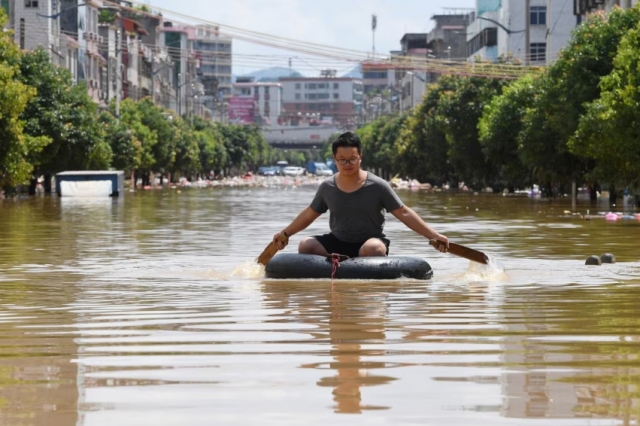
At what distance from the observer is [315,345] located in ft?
36.4

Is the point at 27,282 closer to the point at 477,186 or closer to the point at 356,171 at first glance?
the point at 356,171

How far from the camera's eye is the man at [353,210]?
17594 mm

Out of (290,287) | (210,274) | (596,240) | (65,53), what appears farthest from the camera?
(65,53)

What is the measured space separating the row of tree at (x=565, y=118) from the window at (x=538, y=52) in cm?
2137

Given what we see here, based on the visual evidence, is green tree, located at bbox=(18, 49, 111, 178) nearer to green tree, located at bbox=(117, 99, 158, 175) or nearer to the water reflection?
green tree, located at bbox=(117, 99, 158, 175)

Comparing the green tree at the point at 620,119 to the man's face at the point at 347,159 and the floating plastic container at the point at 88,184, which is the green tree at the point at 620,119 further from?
the man's face at the point at 347,159

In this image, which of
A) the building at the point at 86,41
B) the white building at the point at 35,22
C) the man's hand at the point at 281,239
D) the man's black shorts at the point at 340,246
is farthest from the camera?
the building at the point at 86,41

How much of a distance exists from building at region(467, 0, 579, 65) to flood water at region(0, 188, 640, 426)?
82293 millimetres

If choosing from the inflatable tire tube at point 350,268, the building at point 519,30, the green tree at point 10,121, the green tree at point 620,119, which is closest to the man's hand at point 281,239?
the inflatable tire tube at point 350,268

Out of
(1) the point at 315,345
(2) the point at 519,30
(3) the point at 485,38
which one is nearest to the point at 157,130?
(2) the point at 519,30

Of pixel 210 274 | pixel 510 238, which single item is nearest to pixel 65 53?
pixel 510 238

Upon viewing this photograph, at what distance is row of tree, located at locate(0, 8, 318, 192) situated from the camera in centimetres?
6412

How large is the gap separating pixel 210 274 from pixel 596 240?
12234mm

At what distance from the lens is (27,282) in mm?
19062
